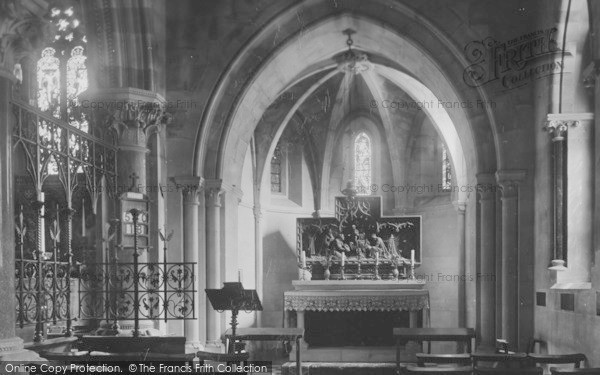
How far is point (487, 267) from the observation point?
12.3 metres

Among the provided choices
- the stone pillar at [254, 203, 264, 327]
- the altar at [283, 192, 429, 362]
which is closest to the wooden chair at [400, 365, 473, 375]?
the altar at [283, 192, 429, 362]

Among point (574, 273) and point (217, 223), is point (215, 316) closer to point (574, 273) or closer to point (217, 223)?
point (217, 223)

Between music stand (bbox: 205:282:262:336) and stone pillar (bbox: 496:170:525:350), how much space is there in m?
4.32

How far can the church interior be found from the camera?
849 cm

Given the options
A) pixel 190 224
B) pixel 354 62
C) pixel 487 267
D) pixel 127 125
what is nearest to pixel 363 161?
pixel 354 62

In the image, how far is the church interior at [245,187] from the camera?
8.49 meters

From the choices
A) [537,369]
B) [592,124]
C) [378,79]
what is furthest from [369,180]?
[537,369]

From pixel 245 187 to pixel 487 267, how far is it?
7.85m

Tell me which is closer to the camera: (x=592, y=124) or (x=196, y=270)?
(x=592, y=124)

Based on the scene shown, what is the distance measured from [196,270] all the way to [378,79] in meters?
8.45

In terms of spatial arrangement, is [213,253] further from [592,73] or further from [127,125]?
[592,73]

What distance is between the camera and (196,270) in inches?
505

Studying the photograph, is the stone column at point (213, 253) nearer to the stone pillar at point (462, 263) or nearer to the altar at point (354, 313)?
the altar at point (354, 313)

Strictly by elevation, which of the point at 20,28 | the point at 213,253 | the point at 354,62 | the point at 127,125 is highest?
the point at 354,62
